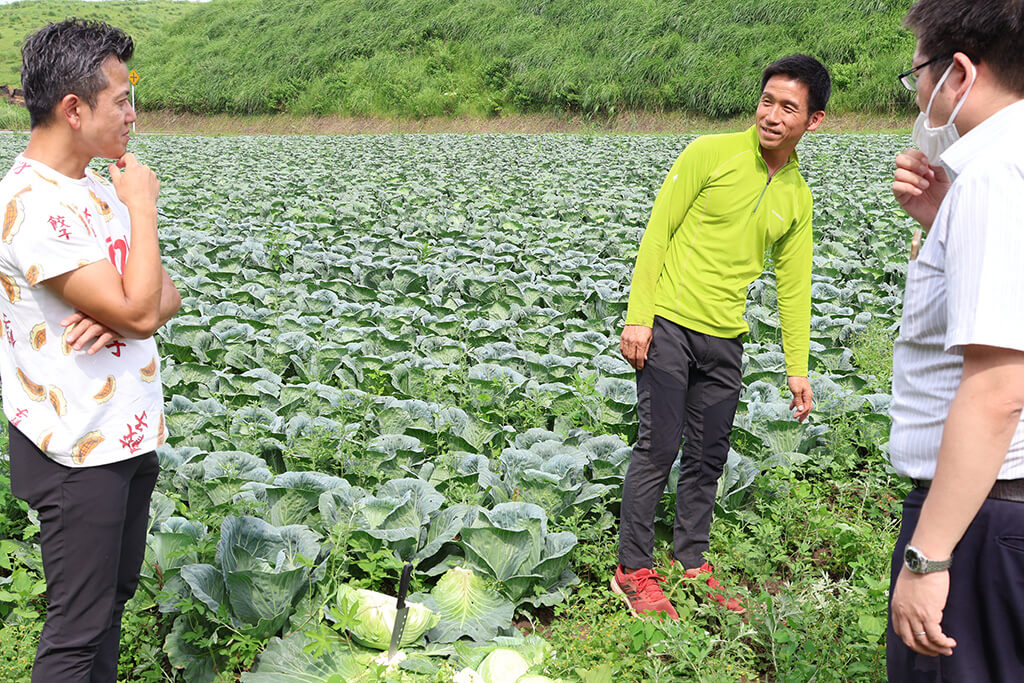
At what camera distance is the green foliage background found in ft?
90.3

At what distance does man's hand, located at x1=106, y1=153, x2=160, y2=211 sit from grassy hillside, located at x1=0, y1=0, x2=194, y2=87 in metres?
76.2

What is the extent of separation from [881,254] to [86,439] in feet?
24.2

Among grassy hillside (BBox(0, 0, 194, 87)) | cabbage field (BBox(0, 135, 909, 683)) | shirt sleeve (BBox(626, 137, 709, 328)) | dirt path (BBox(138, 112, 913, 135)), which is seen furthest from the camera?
grassy hillside (BBox(0, 0, 194, 87))

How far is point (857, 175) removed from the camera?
12.4 metres

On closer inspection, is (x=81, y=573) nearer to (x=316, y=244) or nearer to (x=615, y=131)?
(x=316, y=244)

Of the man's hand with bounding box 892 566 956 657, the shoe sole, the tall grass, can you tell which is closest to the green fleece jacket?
the shoe sole

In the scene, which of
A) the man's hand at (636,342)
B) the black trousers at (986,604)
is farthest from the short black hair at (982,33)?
the man's hand at (636,342)

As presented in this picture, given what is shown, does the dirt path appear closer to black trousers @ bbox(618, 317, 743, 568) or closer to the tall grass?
the tall grass

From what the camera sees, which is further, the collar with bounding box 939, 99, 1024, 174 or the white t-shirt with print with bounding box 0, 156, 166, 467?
the white t-shirt with print with bounding box 0, 156, 166, 467

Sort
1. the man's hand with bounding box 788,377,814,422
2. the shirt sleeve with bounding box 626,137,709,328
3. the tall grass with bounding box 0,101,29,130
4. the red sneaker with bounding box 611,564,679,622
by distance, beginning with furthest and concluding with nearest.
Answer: the tall grass with bounding box 0,101,29,130 → the man's hand with bounding box 788,377,814,422 → the red sneaker with bounding box 611,564,679,622 → the shirt sleeve with bounding box 626,137,709,328

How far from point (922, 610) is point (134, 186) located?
76.7 inches

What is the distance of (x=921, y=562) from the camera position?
1388 millimetres

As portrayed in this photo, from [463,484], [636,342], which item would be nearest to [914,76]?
[636,342]

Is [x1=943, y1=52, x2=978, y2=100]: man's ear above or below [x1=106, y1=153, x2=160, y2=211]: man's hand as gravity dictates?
above
